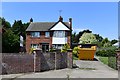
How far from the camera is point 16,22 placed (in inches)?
3314

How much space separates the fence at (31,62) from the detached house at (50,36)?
28176 mm

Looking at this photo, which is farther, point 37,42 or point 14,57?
point 37,42

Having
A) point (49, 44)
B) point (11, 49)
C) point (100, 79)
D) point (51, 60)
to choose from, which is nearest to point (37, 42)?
point (49, 44)

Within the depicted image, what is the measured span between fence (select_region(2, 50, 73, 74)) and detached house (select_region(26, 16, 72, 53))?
28176mm

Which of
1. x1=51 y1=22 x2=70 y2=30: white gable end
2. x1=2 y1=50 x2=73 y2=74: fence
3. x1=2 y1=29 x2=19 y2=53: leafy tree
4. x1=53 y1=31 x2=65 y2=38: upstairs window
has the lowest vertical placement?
x1=2 y1=50 x2=73 y2=74: fence

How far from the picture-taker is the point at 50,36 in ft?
174

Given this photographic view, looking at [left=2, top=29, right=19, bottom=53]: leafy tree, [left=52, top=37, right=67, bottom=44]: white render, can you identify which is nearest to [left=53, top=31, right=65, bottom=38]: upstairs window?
[left=52, top=37, right=67, bottom=44]: white render

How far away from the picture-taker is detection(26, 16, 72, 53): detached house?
5234 centimetres

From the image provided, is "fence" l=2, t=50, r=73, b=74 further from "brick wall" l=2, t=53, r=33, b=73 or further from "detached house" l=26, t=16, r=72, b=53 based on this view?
"detached house" l=26, t=16, r=72, b=53

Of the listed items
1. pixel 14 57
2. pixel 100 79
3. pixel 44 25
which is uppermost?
pixel 44 25

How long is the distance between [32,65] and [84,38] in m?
63.3

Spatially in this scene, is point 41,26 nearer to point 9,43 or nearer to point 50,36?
point 50,36

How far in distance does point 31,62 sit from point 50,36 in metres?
32.7

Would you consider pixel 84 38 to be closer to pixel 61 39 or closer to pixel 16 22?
pixel 16 22
